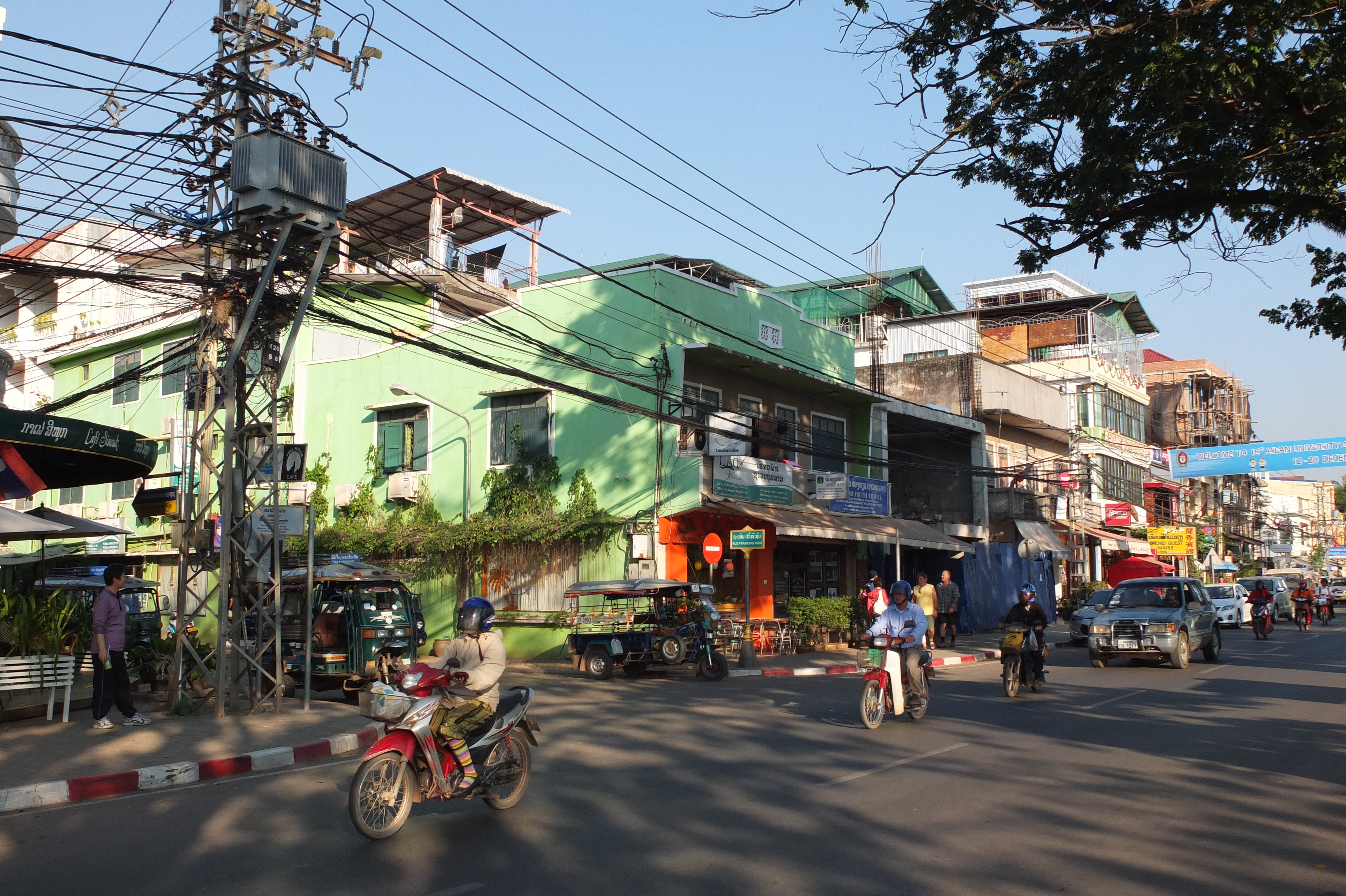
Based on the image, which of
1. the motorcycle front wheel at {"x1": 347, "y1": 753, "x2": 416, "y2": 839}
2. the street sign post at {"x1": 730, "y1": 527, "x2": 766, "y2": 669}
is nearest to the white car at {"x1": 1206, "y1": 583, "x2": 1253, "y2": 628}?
the street sign post at {"x1": 730, "y1": 527, "x2": 766, "y2": 669}

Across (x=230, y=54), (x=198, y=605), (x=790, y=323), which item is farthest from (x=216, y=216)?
(x=790, y=323)

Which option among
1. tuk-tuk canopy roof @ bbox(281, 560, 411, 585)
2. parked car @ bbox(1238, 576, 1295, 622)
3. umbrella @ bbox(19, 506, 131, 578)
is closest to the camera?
umbrella @ bbox(19, 506, 131, 578)

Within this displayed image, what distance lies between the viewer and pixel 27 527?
13664mm

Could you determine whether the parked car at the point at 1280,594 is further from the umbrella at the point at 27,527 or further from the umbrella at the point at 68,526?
the umbrella at the point at 27,527

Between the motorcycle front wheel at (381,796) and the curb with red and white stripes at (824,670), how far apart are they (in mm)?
13080

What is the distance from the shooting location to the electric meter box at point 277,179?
12.8 meters

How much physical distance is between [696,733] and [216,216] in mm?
8879

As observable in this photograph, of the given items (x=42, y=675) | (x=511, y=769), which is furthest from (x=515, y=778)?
(x=42, y=675)

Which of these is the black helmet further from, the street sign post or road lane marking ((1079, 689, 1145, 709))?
the street sign post

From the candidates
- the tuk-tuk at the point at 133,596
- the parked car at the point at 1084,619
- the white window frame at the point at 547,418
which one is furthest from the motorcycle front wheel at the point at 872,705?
the parked car at the point at 1084,619

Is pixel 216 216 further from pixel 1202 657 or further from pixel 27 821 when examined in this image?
pixel 1202 657

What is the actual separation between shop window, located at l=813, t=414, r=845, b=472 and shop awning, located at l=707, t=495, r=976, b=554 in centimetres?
202

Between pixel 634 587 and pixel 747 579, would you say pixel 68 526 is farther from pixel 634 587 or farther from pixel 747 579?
pixel 747 579

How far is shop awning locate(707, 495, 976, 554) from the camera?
75.7ft
